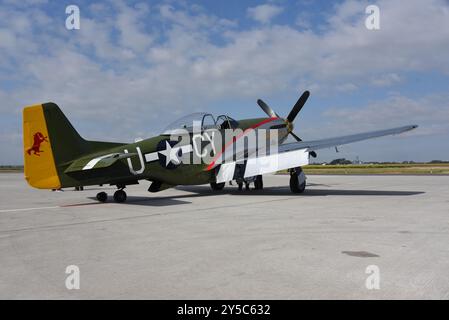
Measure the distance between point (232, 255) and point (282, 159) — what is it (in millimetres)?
9296

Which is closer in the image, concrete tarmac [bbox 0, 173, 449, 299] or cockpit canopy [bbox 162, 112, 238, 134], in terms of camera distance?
concrete tarmac [bbox 0, 173, 449, 299]

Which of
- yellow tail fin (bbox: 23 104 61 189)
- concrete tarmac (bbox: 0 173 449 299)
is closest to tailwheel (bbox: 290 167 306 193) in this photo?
concrete tarmac (bbox: 0 173 449 299)

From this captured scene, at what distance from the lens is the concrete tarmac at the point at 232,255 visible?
3.98 metres

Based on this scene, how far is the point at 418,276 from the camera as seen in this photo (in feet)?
14.1

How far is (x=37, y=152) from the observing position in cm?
1172

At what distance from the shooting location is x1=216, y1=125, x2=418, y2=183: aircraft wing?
1433 cm

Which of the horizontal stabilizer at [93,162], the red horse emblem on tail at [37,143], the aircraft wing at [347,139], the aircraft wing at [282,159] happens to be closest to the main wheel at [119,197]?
the horizontal stabilizer at [93,162]

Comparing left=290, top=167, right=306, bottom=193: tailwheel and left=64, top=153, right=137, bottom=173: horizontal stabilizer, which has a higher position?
left=64, top=153, right=137, bottom=173: horizontal stabilizer

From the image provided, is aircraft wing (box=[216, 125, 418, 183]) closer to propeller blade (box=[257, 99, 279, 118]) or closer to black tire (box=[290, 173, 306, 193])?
black tire (box=[290, 173, 306, 193])

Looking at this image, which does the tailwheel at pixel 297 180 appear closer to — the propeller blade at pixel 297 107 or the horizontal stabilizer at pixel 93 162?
the propeller blade at pixel 297 107

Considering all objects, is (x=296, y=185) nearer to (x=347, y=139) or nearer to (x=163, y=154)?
(x=347, y=139)

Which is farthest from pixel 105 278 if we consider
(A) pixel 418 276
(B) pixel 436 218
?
(B) pixel 436 218

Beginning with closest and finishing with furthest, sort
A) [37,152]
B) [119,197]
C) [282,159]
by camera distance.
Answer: [37,152] < [119,197] < [282,159]

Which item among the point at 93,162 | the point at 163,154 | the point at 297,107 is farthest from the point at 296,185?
the point at 93,162
